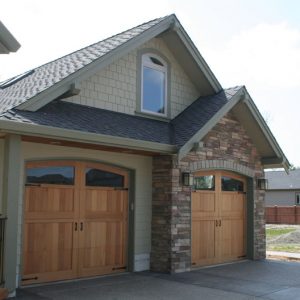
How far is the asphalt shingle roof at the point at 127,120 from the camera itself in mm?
8516

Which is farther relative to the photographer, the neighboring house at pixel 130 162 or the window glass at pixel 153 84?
the window glass at pixel 153 84

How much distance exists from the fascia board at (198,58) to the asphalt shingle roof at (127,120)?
0.34 metres

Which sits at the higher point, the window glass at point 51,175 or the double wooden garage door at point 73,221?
the window glass at point 51,175

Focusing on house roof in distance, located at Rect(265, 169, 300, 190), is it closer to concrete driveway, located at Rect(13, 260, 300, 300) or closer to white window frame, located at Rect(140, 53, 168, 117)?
white window frame, located at Rect(140, 53, 168, 117)

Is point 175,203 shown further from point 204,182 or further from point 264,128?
point 264,128

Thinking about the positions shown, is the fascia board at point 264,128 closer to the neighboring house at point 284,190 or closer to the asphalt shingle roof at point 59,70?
the asphalt shingle roof at point 59,70

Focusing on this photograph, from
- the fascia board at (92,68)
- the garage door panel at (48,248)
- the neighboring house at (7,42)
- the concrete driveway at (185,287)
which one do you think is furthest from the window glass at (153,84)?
the neighboring house at (7,42)

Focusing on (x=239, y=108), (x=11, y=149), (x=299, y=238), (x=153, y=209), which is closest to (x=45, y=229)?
(x=11, y=149)

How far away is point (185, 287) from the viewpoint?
903 centimetres

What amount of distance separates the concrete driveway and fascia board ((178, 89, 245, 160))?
2682mm

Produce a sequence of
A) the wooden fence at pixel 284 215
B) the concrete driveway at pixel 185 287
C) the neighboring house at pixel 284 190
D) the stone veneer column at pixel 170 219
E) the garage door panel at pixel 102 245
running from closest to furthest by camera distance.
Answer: the concrete driveway at pixel 185 287, the garage door panel at pixel 102 245, the stone veneer column at pixel 170 219, the wooden fence at pixel 284 215, the neighboring house at pixel 284 190

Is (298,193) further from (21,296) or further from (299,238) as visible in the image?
(21,296)

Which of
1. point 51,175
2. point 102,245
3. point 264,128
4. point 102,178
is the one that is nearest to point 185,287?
point 102,245

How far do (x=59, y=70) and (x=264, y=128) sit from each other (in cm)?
560
